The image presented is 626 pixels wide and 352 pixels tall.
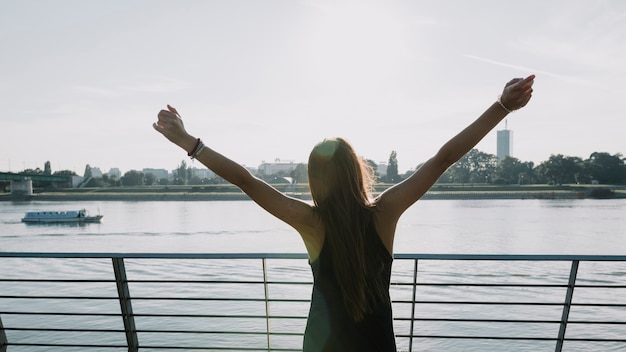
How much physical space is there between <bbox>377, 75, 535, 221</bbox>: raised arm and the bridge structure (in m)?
68.5

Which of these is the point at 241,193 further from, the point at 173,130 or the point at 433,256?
the point at 173,130

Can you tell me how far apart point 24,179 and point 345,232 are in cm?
7475

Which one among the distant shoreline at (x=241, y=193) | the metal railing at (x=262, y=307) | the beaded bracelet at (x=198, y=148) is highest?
the beaded bracelet at (x=198, y=148)

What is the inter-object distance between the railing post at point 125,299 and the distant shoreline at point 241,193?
211 ft

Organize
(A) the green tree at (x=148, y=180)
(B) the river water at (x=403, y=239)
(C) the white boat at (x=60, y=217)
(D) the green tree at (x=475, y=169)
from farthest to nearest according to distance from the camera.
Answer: (A) the green tree at (x=148, y=180), (D) the green tree at (x=475, y=169), (C) the white boat at (x=60, y=217), (B) the river water at (x=403, y=239)

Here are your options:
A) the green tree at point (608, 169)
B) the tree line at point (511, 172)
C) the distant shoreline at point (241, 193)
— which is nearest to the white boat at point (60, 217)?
the distant shoreline at point (241, 193)

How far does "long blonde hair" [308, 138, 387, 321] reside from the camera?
4.94 ft

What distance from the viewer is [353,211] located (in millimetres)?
1515

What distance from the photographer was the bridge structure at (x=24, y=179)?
6378cm

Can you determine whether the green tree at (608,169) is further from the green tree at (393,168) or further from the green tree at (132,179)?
the green tree at (132,179)

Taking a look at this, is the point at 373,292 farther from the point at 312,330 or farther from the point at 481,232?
the point at 481,232

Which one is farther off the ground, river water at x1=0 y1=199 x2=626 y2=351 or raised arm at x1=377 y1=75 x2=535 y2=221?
raised arm at x1=377 y1=75 x2=535 y2=221

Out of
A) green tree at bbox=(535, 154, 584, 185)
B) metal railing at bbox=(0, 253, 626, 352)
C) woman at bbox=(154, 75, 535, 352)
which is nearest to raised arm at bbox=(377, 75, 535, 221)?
woman at bbox=(154, 75, 535, 352)

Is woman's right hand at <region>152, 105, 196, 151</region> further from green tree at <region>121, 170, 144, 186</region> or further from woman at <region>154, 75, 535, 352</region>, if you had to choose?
green tree at <region>121, 170, 144, 186</region>
